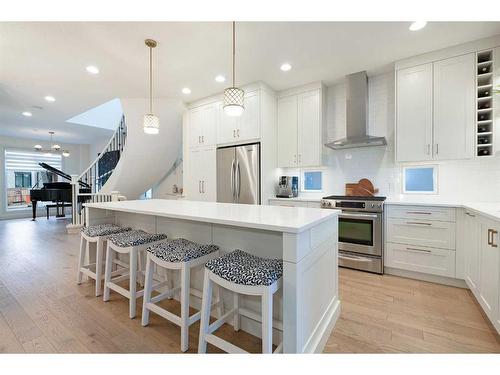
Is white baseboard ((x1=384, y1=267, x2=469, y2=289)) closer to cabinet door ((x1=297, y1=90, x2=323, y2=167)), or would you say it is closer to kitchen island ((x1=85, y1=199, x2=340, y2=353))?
kitchen island ((x1=85, y1=199, x2=340, y2=353))

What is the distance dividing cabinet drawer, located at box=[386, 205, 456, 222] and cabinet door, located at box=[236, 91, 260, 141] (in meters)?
2.13

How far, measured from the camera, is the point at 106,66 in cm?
305

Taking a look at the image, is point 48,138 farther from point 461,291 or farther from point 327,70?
point 461,291

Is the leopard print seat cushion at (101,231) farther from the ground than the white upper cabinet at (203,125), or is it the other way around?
the white upper cabinet at (203,125)

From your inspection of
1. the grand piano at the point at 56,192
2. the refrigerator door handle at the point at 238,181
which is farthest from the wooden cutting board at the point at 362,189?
the grand piano at the point at 56,192

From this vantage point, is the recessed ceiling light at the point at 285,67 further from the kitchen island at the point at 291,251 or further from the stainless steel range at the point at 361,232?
the kitchen island at the point at 291,251

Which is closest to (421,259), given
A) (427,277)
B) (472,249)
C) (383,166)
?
(427,277)

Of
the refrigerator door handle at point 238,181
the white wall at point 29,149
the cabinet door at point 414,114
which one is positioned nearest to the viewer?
the cabinet door at point 414,114

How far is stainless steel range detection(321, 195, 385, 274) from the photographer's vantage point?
279cm

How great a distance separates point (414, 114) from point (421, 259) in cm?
176

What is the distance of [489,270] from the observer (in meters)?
1.78

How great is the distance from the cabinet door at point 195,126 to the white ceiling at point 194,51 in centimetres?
49

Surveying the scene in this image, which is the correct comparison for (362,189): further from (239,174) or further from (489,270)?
(239,174)

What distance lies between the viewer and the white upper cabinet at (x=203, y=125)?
13.4ft
